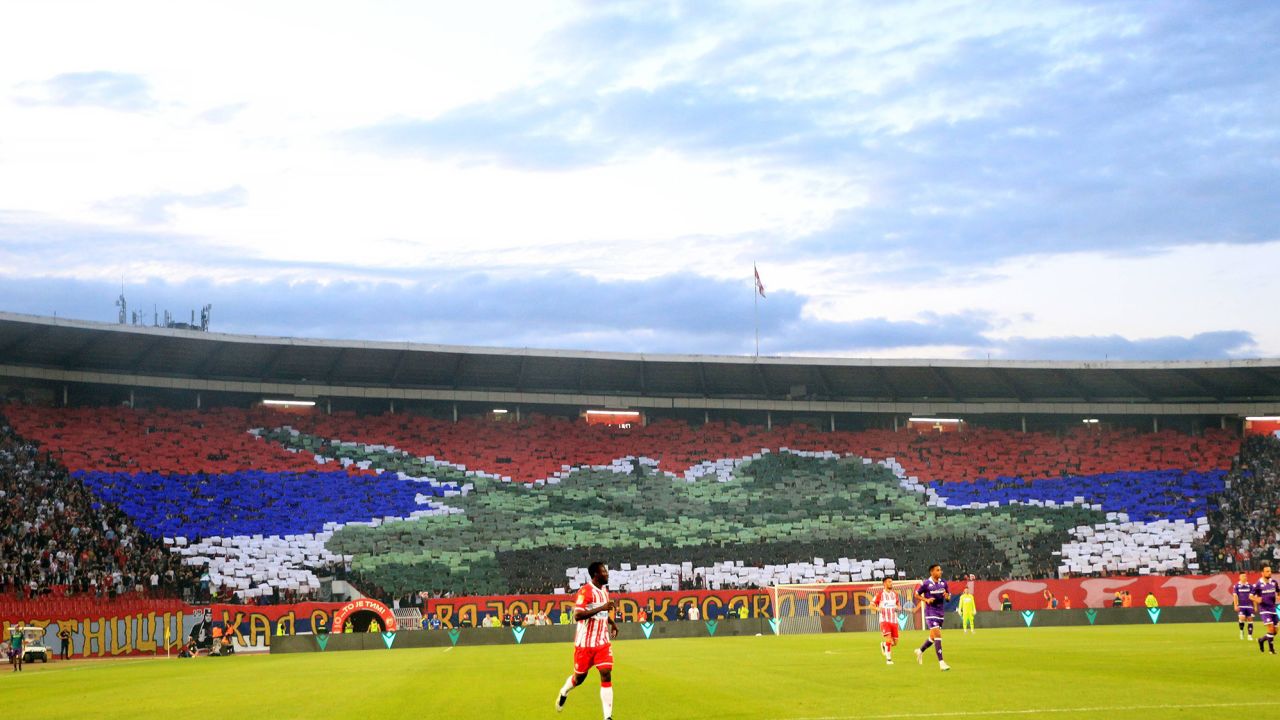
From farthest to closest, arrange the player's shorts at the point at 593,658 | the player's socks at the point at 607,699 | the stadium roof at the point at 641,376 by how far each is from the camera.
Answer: the stadium roof at the point at 641,376 < the player's shorts at the point at 593,658 < the player's socks at the point at 607,699

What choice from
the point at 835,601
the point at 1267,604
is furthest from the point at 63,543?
the point at 1267,604

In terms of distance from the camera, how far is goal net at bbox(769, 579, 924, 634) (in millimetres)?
57750

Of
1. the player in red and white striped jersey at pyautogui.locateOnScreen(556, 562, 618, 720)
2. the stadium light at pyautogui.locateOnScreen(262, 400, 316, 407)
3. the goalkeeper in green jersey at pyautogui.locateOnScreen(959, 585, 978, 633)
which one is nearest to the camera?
the player in red and white striped jersey at pyautogui.locateOnScreen(556, 562, 618, 720)

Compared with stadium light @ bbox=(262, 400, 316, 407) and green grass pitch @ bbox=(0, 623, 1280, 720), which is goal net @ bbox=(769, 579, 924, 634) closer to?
green grass pitch @ bbox=(0, 623, 1280, 720)

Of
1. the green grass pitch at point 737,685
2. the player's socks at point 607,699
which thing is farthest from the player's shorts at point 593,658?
the green grass pitch at point 737,685

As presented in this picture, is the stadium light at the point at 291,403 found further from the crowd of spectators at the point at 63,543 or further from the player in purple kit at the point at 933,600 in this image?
the player in purple kit at the point at 933,600

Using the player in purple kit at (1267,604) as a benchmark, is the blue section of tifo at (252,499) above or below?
above

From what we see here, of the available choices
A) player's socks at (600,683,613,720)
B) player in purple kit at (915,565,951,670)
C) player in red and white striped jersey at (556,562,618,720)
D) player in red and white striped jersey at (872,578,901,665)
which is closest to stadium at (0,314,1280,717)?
player in red and white striped jersey at (872,578,901,665)

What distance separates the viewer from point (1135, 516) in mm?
69438

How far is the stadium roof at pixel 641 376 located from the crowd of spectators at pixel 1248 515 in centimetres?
521

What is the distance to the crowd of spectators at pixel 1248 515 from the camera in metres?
65.2

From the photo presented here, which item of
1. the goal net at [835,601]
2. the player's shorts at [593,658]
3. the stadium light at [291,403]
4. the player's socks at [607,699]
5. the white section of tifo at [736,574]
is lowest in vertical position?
the goal net at [835,601]

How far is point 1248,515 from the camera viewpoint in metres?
68.6

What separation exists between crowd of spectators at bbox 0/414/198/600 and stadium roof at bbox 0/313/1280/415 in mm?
8886
